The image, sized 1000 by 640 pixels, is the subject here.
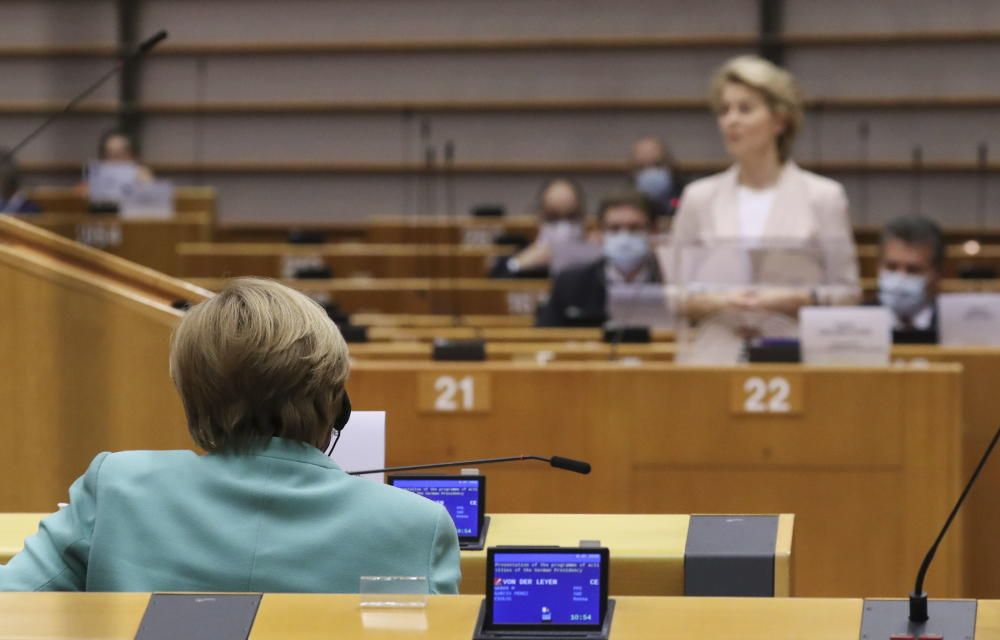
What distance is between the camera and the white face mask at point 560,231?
8.52 metres

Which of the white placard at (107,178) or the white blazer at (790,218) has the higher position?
the white placard at (107,178)

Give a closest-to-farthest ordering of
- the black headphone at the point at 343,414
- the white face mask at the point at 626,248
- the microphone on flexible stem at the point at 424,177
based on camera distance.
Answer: the black headphone at the point at 343,414
the white face mask at the point at 626,248
the microphone on flexible stem at the point at 424,177

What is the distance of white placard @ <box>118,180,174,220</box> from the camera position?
9.33 metres

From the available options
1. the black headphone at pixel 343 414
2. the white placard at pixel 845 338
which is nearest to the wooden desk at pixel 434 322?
the white placard at pixel 845 338

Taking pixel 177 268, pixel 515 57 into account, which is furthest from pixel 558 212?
pixel 515 57

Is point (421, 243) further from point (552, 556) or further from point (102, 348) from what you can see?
point (552, 556)

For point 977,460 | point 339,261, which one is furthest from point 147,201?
point 977,460

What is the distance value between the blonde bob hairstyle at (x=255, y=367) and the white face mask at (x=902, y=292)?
161 inches

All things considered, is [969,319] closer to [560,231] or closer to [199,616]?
[560,231]

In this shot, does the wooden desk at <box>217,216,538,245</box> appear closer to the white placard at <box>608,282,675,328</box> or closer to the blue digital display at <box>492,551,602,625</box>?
the white placard at <box>608,282,675,328</box>

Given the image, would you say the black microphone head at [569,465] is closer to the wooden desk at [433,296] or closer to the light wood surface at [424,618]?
the light wood surface at [424,618]

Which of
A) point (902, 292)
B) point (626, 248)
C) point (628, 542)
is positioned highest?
point (626, 248)

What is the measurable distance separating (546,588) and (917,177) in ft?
31.2

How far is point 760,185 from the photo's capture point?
517cm
